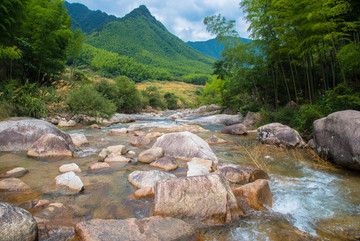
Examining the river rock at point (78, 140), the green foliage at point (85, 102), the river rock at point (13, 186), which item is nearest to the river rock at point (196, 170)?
the river rock at point (13, 186)

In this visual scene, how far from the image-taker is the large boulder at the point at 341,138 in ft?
14.6

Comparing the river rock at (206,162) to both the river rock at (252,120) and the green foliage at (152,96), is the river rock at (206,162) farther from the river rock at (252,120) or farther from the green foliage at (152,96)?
the green foliage at (152,96)

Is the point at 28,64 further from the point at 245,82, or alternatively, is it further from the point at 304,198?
the point at 304,198

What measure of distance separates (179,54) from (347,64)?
435 feet

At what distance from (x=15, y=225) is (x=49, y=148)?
12.3ft

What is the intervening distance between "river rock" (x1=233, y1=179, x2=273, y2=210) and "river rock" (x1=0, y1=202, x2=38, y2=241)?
268cm

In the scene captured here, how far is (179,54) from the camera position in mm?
132625

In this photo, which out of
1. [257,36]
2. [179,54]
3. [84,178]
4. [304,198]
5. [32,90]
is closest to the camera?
[304,198]

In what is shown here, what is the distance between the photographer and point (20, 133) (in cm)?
576

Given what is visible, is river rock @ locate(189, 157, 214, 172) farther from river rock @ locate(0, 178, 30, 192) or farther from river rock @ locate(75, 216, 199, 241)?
river rock @ locate(0, 178, 30, 192)

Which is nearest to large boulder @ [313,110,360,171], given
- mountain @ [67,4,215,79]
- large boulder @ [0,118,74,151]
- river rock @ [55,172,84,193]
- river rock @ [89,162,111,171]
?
river rock @ [89,162,111,171]

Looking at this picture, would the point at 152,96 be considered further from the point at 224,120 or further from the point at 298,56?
the point at 298,56

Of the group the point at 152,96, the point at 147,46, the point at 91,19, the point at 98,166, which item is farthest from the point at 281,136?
the point at 91,19

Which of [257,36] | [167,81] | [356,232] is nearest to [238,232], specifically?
[356,232]
